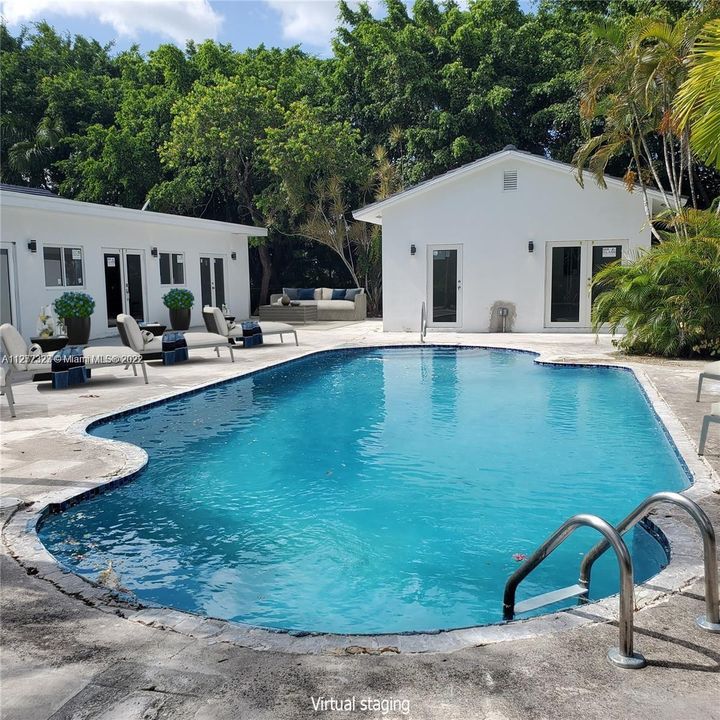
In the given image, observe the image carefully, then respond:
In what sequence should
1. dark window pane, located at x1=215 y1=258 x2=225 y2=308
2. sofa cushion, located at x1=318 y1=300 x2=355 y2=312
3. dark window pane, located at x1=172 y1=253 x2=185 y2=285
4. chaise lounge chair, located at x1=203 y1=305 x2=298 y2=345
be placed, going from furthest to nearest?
sofa cushion, located at x1=318 y1=300 x2=355 y2=312
dark window pane, located at x1=215 y1=258 x2=225 y2=308
dark window pane, located at x1=172 y1=253 x2=185 y2=285
chaise lounge chair, located at x1=203 y1=305 x2=298 y2=345

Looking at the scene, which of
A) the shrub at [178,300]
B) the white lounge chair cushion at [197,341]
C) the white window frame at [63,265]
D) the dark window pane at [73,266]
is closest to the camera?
the white lounge chair cushion at [197,341]

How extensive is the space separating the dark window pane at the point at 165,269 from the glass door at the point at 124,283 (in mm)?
956

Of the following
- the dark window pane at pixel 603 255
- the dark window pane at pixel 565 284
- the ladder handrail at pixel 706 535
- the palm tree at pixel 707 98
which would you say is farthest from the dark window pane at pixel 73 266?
the ladder handrail at pixel 706 535

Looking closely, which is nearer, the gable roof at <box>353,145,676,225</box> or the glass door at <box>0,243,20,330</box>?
the glass door at <box>0,243,20,330</box>

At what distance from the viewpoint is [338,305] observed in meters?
24.8

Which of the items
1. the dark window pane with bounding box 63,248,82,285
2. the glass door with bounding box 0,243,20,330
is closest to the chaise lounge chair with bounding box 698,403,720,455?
the glass door with bounding box 0,243,20,330

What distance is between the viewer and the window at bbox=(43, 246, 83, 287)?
16.8m

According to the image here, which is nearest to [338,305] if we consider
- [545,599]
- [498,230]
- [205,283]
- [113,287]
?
[205,283]

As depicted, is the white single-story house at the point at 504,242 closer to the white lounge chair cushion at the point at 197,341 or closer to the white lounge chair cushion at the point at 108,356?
the white lounge chair cushion at the point at 197,341

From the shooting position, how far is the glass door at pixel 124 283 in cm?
1897

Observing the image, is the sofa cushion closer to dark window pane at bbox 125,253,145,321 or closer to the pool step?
dark window pane at bbox 125,253,145,321

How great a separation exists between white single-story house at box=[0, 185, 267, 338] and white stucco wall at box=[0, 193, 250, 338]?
23 millimetres

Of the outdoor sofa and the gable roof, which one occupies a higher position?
the gable roof

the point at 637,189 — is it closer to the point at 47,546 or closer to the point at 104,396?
the point at 104,396
